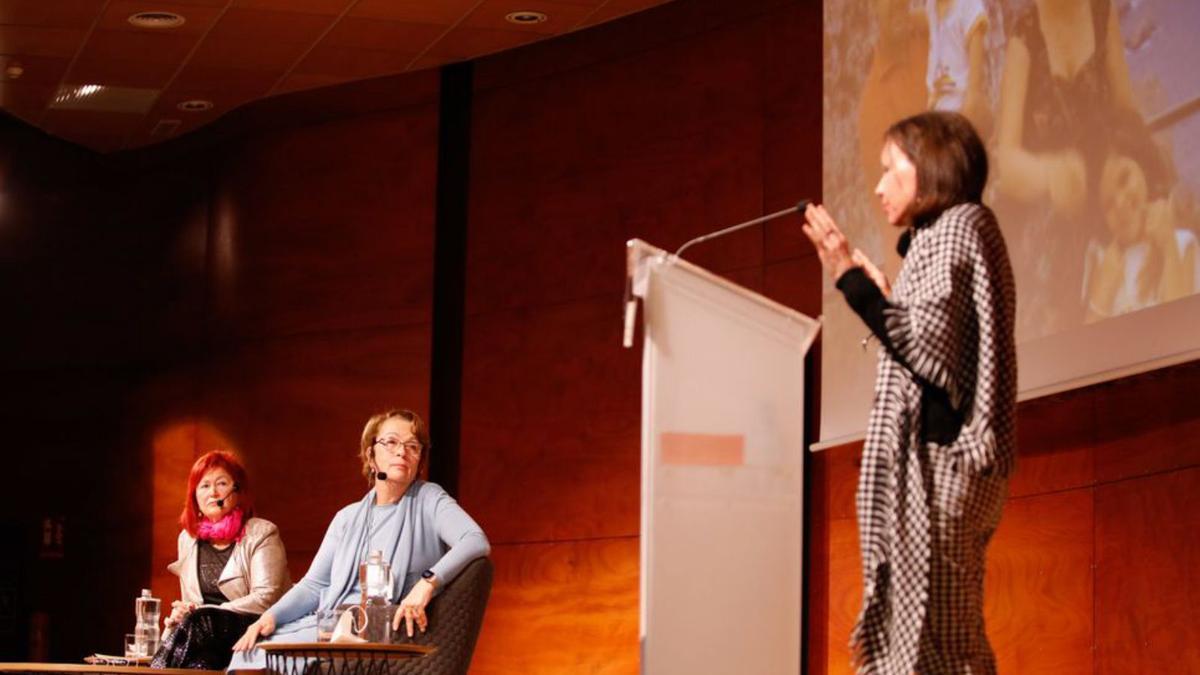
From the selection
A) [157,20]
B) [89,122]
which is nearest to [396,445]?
[157,20]

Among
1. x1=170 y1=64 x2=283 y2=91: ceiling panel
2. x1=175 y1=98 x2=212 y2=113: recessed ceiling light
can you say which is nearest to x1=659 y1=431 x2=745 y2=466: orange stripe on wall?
x1=170 y1=64 x2=283 y2=91: ceiling panel

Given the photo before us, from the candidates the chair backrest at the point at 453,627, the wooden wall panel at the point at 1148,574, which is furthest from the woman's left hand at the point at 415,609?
the wooden wall panel at the point at 1148,574

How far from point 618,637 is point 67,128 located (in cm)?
→ 463

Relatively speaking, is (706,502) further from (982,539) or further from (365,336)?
(365,336)

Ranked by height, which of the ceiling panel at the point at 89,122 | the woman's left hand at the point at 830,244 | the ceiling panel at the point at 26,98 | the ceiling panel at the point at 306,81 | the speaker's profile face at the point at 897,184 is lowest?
the woman's left hand at the point at 830,244

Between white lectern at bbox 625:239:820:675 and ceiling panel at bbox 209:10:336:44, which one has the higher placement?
ceiling panel at bbox 209:10:336:44

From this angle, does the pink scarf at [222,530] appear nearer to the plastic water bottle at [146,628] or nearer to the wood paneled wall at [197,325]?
the plastic water bottle at [146,628]

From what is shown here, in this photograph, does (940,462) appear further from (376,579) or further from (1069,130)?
(1069,130)

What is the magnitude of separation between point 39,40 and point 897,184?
613cm

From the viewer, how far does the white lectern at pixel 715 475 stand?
2674 millimetres

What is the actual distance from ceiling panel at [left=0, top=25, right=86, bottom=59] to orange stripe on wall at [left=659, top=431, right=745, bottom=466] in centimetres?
569

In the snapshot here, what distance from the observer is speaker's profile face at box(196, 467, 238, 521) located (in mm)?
5188

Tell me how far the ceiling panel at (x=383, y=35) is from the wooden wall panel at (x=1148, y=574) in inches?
162

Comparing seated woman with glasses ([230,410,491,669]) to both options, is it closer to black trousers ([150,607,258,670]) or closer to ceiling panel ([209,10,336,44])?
black trousers ([150,607,258,670])
